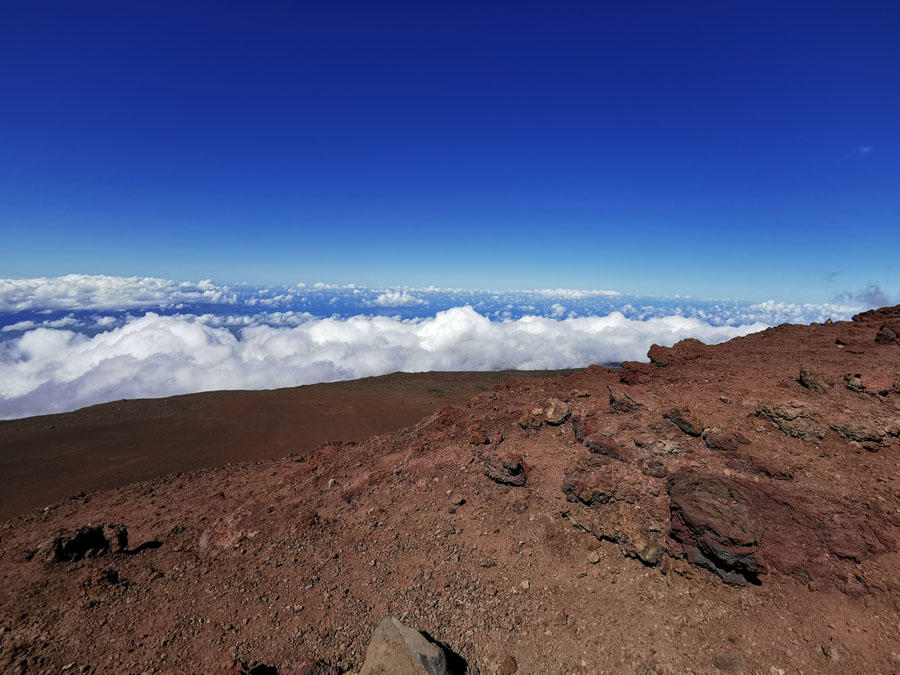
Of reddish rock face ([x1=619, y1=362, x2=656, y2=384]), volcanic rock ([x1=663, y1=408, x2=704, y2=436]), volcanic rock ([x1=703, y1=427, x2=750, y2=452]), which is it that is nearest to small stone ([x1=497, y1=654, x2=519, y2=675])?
volcanic rock ([x1=703, y1=427, x2=750, y2=452])

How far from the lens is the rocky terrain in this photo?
5680 mm

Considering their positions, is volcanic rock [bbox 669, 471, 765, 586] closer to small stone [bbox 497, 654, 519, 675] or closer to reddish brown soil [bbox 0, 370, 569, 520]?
small stone [bbox 497, 654, 519, 675]

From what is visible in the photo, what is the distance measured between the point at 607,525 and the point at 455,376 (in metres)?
36.6

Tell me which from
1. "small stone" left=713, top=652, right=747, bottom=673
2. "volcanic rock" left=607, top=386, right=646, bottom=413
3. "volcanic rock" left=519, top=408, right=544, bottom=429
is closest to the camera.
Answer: "small stone" left=713, top=652, right=747, bottom=673

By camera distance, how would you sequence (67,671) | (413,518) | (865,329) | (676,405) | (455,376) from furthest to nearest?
(455,376) → (865,329) → (676,405) → (413,518) → (67,671)

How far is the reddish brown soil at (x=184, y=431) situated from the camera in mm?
18188

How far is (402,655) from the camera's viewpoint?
5.38 m

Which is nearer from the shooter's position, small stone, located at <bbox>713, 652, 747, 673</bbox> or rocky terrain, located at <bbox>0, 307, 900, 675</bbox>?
small stone, located at <bbox>713, 652, 747, 673</bbox>

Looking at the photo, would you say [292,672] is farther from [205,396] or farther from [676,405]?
[205,396]

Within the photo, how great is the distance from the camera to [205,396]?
34375 mm

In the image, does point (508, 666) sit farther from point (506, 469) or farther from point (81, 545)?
point (81, 545)

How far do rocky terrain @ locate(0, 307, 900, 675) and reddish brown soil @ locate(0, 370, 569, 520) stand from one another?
9137 millimetres

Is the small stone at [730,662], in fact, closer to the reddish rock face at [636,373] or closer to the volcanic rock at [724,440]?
the volcanic rock at [724,440]

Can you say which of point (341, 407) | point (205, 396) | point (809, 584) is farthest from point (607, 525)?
point (205, 396)
